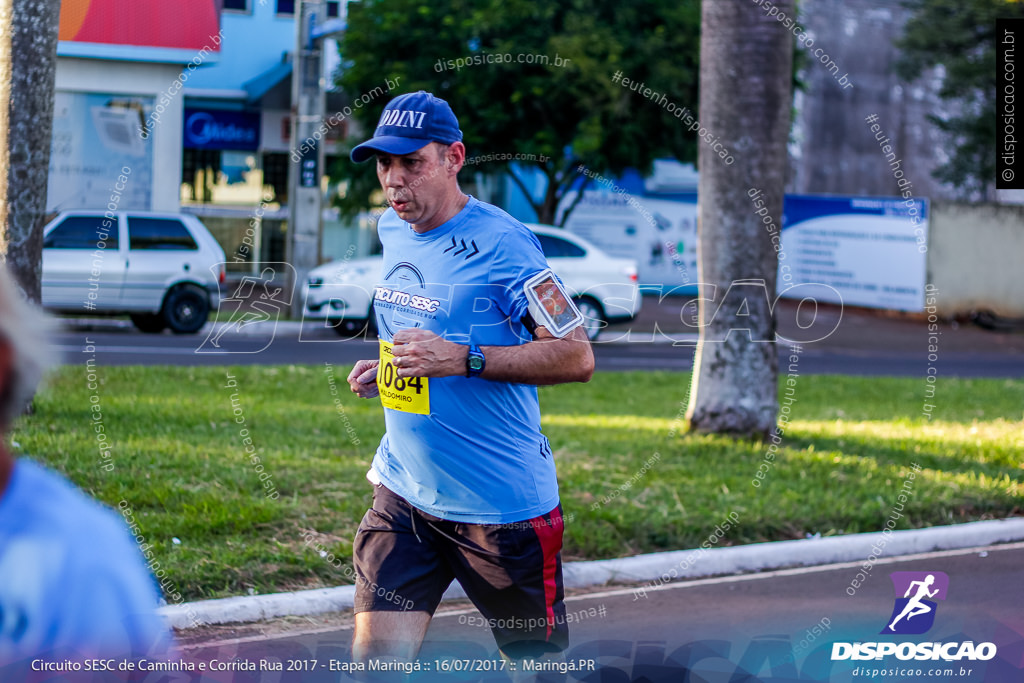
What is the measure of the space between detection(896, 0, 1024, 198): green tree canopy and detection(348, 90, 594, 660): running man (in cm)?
2451

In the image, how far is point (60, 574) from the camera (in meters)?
1.48

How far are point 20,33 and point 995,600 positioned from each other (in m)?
6.72

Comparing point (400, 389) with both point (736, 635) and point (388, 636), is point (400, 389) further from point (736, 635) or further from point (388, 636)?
point (736, 635)

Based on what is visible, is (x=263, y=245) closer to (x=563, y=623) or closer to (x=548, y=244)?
(x=548, y=244)

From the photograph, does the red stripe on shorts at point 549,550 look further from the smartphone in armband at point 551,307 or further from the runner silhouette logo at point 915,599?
the runner silhouette logo at point 915,599

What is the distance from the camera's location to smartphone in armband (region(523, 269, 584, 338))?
10.9 feet

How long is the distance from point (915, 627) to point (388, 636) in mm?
3246

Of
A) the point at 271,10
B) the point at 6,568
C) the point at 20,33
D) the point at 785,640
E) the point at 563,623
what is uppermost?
the point at 271,10

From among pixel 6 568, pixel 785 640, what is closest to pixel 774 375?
pixel 785 640

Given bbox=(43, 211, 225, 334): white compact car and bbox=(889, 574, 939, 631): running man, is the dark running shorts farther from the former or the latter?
bbox=(43, 211, 225, 334): white compact car

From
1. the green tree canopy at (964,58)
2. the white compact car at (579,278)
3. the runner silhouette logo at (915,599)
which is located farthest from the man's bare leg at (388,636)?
the green tree canopy at (964,58)

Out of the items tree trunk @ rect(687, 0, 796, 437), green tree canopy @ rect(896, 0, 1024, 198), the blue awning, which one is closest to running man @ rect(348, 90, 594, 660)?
tree trunk @ rect(687, 0, 796, 437)

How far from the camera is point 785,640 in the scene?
5320 mm

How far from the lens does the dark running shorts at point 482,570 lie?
3436 mm
